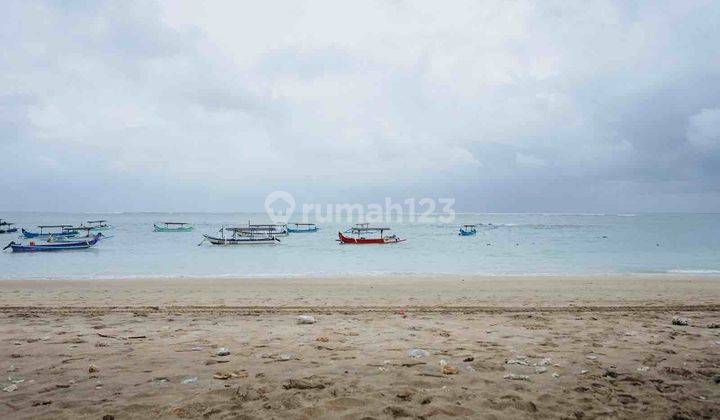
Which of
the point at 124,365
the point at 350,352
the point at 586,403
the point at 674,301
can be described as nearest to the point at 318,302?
the point at 350,352

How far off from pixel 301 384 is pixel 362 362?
116 centimetres

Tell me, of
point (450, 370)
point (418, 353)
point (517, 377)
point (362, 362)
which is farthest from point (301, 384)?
point (517, 377)

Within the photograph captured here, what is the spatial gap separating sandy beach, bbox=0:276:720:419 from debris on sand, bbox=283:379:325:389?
0.9 inches

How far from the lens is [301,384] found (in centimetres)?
491

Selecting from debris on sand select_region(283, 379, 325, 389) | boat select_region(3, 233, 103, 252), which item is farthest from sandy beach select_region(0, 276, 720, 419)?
Result: boat select_region(3, 233, 103, 252)

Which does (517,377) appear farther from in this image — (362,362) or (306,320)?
(306,320)

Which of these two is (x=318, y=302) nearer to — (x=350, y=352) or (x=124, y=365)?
(x=350, y=352)

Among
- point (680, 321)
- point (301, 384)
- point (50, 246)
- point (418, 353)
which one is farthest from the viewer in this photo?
point (50, 246)

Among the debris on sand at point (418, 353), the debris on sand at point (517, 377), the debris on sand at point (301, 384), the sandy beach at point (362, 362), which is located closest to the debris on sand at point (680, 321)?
the sandy beach at point (362, 362)

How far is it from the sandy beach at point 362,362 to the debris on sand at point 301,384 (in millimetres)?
24

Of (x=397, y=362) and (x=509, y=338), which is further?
(x=509, y=338)

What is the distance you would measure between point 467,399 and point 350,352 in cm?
225

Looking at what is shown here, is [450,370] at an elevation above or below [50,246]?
below

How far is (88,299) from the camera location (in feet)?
44.5
